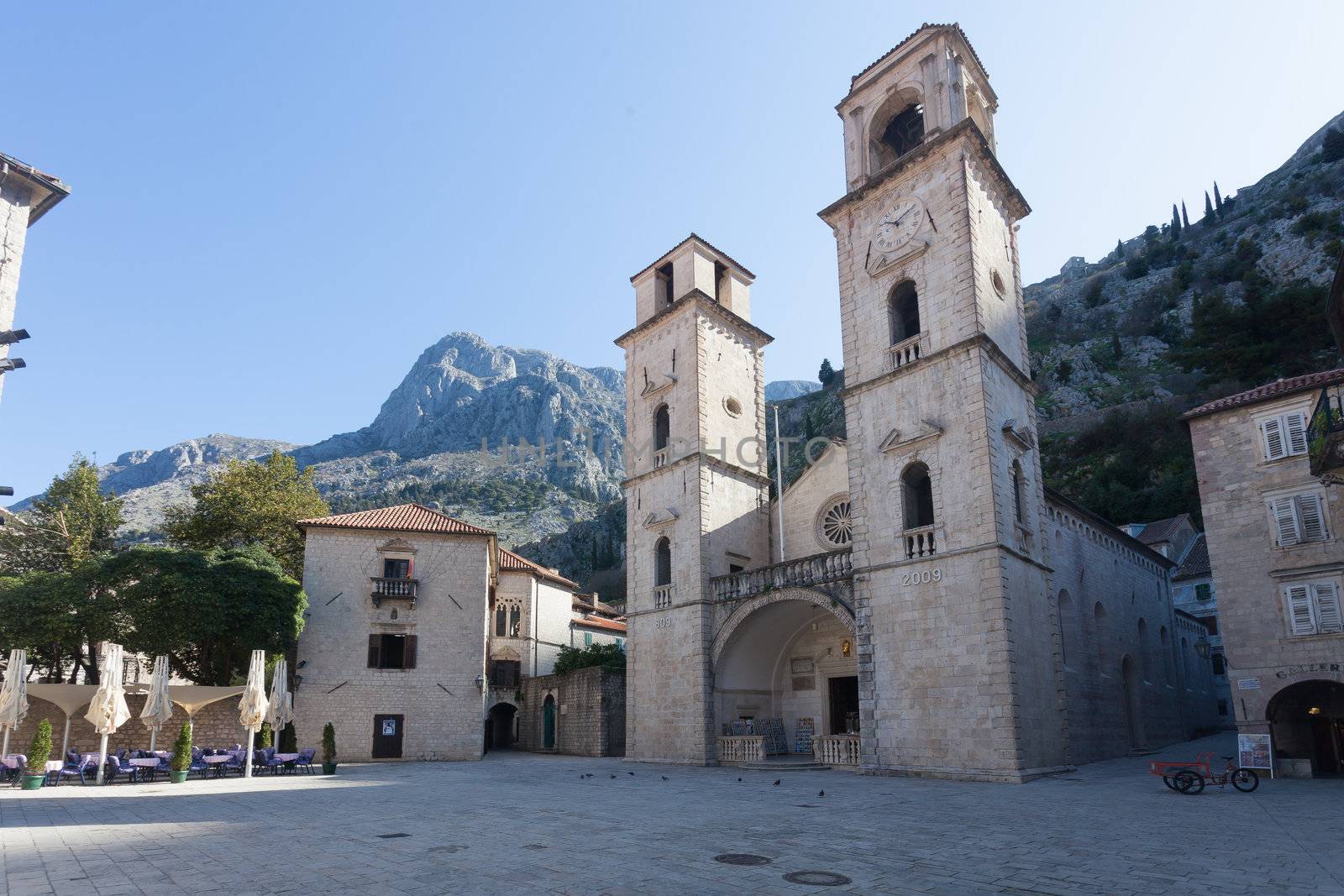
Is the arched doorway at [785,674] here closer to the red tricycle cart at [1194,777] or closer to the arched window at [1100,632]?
the arched window at [1100,632]

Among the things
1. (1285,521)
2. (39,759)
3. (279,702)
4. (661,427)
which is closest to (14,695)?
(39,759)

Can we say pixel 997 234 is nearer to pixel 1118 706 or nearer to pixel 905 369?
pixel 905 369

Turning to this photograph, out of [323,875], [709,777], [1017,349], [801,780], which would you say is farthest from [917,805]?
[1017,349]

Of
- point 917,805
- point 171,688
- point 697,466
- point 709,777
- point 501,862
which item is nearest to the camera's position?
point 501,862

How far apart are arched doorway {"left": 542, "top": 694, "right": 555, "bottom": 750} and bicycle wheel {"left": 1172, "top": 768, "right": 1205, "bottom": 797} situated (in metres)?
28.0

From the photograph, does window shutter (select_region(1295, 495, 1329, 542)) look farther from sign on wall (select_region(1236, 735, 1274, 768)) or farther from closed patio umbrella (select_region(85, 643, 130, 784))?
closed patio umbrella (select_region(85, 643, 130, 784))

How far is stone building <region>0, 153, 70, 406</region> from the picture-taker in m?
16.2

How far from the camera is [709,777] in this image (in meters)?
21.0

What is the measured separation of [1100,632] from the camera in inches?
1043

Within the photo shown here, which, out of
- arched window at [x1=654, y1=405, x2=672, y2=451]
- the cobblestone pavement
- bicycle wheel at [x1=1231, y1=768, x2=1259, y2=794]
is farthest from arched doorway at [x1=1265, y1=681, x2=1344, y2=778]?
arched window at [x1=654, y1=405, x2=672, y2=451]

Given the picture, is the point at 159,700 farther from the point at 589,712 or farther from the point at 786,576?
the point at 786,576

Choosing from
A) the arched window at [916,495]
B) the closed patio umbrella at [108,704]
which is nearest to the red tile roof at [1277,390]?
the arched window at [916,495]

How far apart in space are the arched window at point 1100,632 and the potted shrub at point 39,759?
28833 millimetres

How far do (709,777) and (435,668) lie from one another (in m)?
15.2
